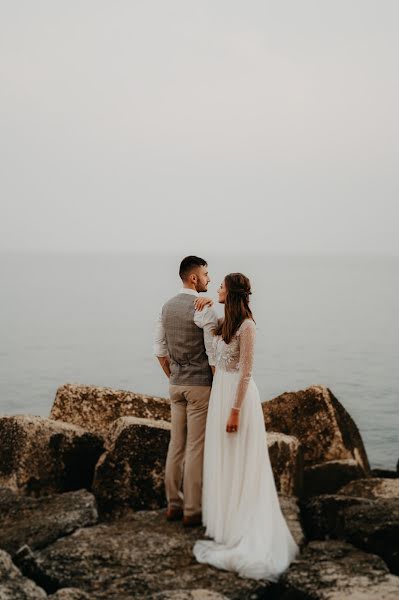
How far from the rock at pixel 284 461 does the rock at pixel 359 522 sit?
497 mm

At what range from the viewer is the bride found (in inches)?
222

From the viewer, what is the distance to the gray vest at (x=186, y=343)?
610cm

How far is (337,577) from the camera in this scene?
514 cm

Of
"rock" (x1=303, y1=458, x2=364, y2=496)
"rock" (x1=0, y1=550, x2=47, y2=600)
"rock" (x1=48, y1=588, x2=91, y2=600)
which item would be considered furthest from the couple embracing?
"rock" (x1=303, y1=458, x2=364, y2=496)

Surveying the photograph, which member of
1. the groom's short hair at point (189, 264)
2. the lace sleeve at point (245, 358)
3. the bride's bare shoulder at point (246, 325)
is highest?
the groom's short hair at point (189, 264)

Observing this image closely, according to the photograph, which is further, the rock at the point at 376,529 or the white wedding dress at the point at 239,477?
the rock at the point at 376,529

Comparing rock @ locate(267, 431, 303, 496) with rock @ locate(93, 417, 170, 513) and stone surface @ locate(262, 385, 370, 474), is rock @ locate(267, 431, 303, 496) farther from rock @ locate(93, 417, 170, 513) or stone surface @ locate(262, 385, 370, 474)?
stone surface @ locate(262, 385, 370, 474)

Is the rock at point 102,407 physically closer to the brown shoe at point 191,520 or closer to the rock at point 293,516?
the rock at point 293,516

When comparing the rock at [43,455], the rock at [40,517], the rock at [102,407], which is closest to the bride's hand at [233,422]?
the rock at [40,517]

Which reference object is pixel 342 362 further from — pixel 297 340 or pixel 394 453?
pixel 394 453

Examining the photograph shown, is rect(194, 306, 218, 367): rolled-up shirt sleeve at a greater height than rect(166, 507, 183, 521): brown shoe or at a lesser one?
greater

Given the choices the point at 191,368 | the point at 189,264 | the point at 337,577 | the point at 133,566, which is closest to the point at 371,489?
the point at 337,577

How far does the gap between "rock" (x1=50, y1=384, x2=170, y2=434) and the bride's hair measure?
2.62 metres

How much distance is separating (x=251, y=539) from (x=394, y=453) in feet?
68.8
